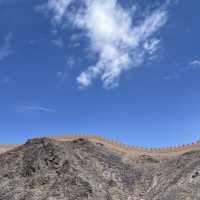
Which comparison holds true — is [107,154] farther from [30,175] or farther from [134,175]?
[30,175]

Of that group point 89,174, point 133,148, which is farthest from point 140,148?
point 89,174

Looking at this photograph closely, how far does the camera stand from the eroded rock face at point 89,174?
48.2 meters

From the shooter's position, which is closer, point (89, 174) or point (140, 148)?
point (89, 174)

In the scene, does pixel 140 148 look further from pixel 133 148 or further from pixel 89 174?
pixel 89 174

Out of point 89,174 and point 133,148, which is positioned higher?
point 133,148

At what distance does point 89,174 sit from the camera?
2047 inches

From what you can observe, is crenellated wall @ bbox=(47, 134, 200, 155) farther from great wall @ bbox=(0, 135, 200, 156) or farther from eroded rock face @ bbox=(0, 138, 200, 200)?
eroded rock face @ bbox=(0, 138, 200, 200)

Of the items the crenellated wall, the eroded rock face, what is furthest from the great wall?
the eroded rock face

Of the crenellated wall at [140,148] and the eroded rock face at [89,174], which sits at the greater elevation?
the crenellated wall at [140,148]

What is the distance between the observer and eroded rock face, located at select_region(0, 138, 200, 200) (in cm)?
4816

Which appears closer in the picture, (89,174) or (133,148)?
(89,174)

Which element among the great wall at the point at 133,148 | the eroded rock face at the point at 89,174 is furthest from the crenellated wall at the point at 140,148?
the eroded rock face at the point at 89,174

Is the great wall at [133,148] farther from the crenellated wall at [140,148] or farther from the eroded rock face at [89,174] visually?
the eroded rock face at [89,174]

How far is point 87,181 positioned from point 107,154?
11.6 metres
